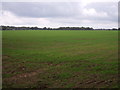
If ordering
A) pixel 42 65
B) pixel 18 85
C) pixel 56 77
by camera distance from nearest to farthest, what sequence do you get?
pixel 18 85
pixel 56 77
pixel 42 65

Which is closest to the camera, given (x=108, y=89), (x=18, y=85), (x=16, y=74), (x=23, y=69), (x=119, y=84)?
(x=108, y=89)

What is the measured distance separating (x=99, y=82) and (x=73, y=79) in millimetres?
1579

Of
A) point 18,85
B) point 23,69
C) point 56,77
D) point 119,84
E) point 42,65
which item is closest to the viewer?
point 119,84

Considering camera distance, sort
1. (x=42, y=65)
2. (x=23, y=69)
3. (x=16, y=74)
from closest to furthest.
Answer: (x=16, y=74) < (x=23, y=69) < (x=42, y=65)

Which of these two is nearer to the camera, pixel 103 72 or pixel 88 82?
pixel 88 82

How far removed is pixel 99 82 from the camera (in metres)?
11.1

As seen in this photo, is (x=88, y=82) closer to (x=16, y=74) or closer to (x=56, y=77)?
(x=56, y=77)

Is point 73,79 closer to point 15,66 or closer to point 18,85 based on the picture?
point 18,85

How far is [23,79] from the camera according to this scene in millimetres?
12594

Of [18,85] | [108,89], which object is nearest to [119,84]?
[108,89]

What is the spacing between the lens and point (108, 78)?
11.7 meters

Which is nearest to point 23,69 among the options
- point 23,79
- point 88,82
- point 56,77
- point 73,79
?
point 23,79

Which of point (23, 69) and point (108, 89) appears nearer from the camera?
point (108, 89)

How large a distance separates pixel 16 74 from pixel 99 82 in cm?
567
